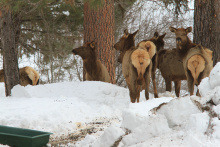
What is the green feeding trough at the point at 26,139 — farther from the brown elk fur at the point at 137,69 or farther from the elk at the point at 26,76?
the elk at the point at 26,76

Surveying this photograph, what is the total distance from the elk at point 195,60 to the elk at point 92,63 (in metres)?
2.96

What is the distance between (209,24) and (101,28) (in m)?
3.79

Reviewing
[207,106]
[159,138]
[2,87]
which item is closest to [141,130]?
[159,138]

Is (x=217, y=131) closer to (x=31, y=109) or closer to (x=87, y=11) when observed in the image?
(x=31, y=109)

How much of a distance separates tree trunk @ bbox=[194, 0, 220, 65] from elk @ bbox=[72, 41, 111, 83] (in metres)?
3.26

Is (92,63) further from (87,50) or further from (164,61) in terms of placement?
(164,61)

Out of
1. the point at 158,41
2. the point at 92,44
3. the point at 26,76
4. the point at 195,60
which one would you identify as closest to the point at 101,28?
the point at 92,44

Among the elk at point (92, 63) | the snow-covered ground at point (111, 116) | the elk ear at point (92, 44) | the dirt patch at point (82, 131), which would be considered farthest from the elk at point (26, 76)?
the dirt patch at point (82, 131)

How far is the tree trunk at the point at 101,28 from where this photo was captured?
31.7 feet

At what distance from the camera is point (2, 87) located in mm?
10945

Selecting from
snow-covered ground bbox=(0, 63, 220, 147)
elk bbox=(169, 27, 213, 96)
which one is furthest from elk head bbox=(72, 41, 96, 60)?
elk bbox=(169, 27, 213, 96)

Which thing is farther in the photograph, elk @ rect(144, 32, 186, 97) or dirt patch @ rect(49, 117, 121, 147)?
elk @ rect(144, 32, 186, 97)

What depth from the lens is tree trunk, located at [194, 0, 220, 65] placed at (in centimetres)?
740

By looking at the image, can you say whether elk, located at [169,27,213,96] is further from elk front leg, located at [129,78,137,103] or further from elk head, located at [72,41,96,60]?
elk head, located at [72,41,96,60]
